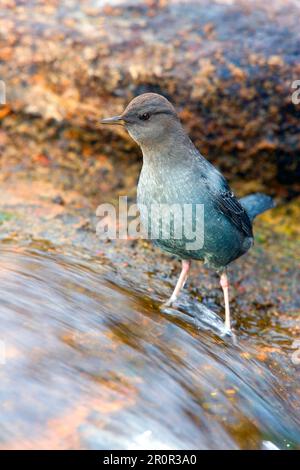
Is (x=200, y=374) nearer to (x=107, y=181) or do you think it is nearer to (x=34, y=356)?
(x=34, y=356)

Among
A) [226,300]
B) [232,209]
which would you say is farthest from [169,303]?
[232,209]

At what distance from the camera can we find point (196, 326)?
17.3ft

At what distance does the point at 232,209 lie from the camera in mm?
5727

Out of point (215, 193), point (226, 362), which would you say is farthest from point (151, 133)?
point (226, 362)

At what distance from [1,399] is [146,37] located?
5180mm

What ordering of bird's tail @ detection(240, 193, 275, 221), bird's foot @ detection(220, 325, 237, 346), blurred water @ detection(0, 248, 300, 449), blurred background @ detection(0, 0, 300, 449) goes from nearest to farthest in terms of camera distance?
blurred water @ detection(0, 248, 300, 449), blurred background @ detection(0, 0, 300, 449), bird's foot @ detection(220, 325, 237, 346), bird's tail @ detection(240, 193, 275, 221)

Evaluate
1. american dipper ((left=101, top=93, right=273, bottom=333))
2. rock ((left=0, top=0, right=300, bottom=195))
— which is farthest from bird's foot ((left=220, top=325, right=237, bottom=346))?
rock ((left=0, top=0, right=300, bottom=195))

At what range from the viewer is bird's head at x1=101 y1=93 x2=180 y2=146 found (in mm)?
5402

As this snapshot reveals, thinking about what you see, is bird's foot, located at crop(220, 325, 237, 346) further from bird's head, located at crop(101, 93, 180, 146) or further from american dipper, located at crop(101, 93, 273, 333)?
bird's head, located at crop(101, 93, 180, 146)

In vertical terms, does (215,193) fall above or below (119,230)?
above

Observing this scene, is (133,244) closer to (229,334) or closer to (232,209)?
(232,209)

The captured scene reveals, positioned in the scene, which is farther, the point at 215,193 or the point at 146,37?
the point at 146,37

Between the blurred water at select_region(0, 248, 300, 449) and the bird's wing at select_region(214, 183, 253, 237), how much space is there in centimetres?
84
